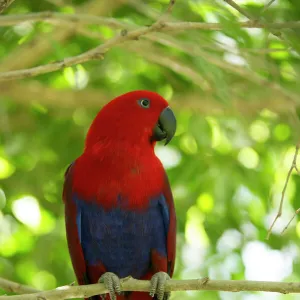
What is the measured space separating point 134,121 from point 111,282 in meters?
0.94

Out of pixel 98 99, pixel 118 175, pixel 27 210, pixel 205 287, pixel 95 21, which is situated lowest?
pixel 205 287

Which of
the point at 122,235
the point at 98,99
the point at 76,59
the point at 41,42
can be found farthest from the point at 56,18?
the point at 98,99

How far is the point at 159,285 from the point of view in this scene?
356cm

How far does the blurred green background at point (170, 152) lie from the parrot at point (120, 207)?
44.4 inches

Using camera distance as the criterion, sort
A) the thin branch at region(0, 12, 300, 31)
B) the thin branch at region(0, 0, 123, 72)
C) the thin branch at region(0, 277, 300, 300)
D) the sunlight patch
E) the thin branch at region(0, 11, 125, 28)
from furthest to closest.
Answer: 1. the sunlight patch
2. the thin branch at region(0, 0, 123, 72)
3. the thin branch at region(0, 11, 125, 28)
4. the thin branch at region(0, 12, 300, 31)
5. the thin branch at region(0, 277, 300, 300)

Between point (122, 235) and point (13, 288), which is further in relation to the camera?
point (122, 235)

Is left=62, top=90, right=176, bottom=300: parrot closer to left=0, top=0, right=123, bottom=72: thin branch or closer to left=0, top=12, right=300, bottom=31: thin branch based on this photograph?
left=0, top=12, right=300, bottom=31: thin branch

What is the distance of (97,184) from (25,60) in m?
1.78

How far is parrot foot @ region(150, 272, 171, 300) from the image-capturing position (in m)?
3.50

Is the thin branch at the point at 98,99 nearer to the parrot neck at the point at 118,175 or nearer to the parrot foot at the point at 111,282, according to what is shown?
the parrot neck at the point at 118,175

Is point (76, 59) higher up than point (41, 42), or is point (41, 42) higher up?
point (41, 42)

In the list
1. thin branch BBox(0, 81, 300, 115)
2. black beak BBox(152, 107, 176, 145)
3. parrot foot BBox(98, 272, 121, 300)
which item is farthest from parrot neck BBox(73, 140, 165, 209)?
thin branch BBox(0, 81, 300, 115)

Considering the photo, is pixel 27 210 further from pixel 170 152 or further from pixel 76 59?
pixel 76 59

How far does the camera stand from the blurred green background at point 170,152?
5152mm
